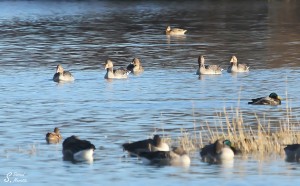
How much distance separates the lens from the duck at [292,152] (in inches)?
785

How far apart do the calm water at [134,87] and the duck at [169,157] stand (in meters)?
0.15

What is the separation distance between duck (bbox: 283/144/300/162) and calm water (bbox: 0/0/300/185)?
0.22 meters

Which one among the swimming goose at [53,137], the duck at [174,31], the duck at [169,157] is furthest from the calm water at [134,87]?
the duck at [174,31]

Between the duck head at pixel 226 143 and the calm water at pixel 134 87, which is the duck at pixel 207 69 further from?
the duck head at pixel 226 143

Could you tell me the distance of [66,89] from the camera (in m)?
33.2

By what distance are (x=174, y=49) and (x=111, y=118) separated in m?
19.0

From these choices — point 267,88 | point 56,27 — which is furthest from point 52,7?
point 267,88

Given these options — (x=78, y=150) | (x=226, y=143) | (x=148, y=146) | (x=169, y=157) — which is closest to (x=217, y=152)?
(x=226, y=143)

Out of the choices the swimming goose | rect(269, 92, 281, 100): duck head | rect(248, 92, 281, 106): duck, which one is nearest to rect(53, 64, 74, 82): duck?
rect(248, 92, 281, 106): duck

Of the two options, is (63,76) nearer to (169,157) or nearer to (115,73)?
(115,73)

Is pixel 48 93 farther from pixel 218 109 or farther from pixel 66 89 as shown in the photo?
pixel 218 109

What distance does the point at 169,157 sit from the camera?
19.8m

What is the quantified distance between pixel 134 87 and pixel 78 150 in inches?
511

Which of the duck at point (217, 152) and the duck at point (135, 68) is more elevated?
the duck at point (135, 68)
